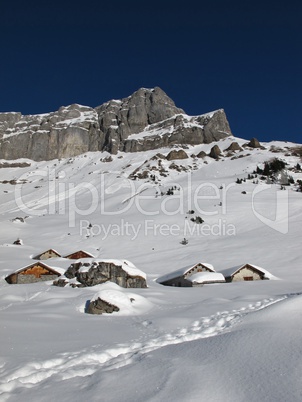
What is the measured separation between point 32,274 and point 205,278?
17631 millimetres

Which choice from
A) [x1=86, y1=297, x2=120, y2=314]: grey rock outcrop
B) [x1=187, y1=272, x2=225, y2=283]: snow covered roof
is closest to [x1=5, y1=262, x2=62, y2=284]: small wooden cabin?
[x1=187, y1=272, x2=225, y2=283]: snow covered roof

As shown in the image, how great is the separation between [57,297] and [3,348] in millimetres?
13013

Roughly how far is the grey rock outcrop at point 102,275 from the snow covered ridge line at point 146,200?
27.9m

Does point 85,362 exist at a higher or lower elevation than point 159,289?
higher

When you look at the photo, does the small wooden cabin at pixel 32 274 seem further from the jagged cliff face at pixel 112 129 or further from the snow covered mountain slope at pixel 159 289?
the jagged cliff face at pixel 112 129

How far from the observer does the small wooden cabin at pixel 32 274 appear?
113 feet

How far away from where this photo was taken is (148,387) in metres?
6.24

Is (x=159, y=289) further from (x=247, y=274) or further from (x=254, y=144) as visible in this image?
(x=254, y=144)

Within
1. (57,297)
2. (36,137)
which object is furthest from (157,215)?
(36,137)

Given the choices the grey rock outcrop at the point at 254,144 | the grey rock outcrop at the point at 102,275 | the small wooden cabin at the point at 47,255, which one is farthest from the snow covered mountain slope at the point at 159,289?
the grey rock outcrop at the point at 254,144

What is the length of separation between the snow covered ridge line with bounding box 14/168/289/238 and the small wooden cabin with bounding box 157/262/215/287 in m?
20.3

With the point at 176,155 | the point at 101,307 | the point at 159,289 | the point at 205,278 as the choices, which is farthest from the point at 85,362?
the point at 176,155

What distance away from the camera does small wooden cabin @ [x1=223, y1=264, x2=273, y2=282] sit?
34.4 m

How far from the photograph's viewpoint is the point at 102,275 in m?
29.7
